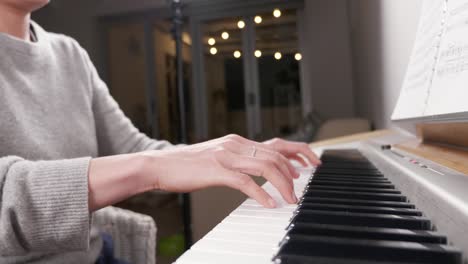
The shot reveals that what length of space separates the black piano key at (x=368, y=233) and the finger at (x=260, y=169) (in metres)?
0.15

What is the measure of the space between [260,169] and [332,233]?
7.3 inches

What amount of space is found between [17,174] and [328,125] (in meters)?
2.60

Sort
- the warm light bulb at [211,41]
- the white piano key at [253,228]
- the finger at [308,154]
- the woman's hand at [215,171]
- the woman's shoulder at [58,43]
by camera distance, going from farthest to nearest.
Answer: the warm light bulb at [211,41], the woman's shoulder at [58,43], the finger at [308,154], the woman's hand at [215,171], the white piano key at [253,228]

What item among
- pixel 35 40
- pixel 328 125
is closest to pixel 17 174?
pixel 35 40

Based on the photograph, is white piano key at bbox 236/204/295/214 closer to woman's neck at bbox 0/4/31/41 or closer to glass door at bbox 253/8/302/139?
woman's neck at bbox 0/4/31/41

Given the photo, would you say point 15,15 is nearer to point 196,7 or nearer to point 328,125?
point 328,125

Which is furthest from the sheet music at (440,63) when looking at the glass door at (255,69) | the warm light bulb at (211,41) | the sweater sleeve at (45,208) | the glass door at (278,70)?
the warm light bulb at (211,41)

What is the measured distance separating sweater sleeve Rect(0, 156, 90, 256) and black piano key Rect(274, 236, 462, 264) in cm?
29

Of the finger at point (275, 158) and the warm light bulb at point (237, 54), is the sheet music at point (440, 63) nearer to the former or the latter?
the finger at point (275, 158)

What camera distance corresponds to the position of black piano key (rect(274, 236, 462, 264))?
0.27m

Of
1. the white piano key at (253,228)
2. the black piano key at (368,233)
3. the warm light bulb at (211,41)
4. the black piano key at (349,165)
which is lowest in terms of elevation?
the black piano key at (349,165)

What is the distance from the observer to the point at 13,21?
0.88 meters

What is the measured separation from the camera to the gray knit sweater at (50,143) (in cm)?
45

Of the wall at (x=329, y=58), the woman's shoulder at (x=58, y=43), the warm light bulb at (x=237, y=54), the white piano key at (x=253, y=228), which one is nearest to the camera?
the white piano key at (x=253, y=228)
